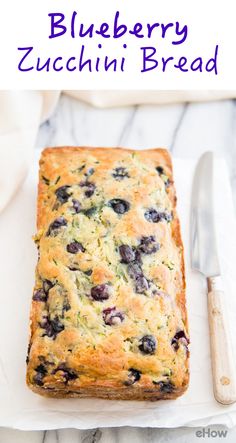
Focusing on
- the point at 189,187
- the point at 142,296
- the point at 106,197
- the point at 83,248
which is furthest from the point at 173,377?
the point at 189,187

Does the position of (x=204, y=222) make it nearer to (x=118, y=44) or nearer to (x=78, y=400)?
(x=78, y=400)

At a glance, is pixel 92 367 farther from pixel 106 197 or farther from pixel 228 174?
pixel 228 174

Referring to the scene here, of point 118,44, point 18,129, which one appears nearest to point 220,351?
point 18,129

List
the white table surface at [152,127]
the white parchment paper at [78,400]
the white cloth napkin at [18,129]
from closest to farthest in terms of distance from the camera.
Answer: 1. the white parchment paper at [78,400]
2. the white cloth napkin at [18,129]
3. the white table surface at [152,127]

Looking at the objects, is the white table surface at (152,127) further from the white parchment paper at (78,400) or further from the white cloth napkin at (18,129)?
the white parchment paper at (78,400)

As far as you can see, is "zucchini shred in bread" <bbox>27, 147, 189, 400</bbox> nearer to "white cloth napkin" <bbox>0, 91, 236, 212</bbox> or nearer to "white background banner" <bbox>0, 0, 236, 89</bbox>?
"white cloth napkin" <bbox>0, 91, 236, 212</bbox>

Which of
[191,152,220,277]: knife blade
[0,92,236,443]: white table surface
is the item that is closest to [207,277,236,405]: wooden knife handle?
[191,152,220,277]: knife blade

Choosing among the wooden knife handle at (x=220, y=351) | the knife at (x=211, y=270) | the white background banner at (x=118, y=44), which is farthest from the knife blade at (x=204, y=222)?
the white background banner at (x=118, y=44)
